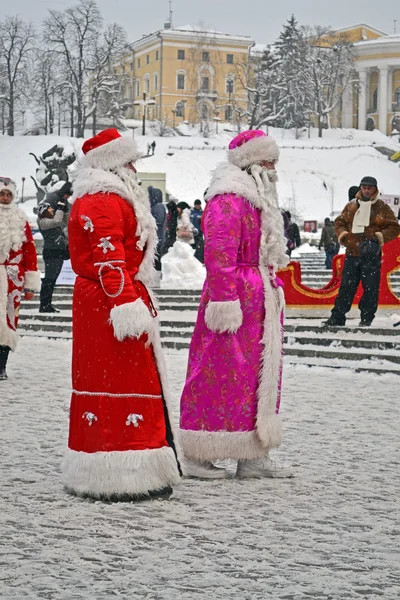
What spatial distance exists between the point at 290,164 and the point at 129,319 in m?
66.7

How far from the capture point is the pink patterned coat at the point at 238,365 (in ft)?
18.0

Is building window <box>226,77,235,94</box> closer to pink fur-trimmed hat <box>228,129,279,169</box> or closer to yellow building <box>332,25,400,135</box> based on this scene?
yellow building <box>332,25,400,135</box>

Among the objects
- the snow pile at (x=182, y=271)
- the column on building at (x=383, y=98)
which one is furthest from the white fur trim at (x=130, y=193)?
the column on building at (x=383, y=98)

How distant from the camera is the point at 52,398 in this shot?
8383 millimetres

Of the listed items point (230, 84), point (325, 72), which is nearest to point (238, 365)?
point (325, 72)

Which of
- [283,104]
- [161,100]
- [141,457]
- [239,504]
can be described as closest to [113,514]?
[141,457]

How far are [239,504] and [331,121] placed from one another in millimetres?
90931

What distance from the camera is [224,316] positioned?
5.36 m

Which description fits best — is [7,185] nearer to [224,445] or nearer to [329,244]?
[224,445]

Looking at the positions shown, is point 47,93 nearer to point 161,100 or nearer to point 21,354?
point 161,100

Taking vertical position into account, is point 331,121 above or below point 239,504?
above

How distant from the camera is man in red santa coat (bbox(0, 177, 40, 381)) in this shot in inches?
359

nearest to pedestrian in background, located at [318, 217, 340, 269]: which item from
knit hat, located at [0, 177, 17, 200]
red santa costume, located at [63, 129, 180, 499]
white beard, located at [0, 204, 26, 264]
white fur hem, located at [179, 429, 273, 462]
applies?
knit hat, located at [0, 177, 17, 200]

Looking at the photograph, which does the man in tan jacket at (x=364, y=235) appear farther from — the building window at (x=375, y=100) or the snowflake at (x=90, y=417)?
the building window at (x=375, y=100)
